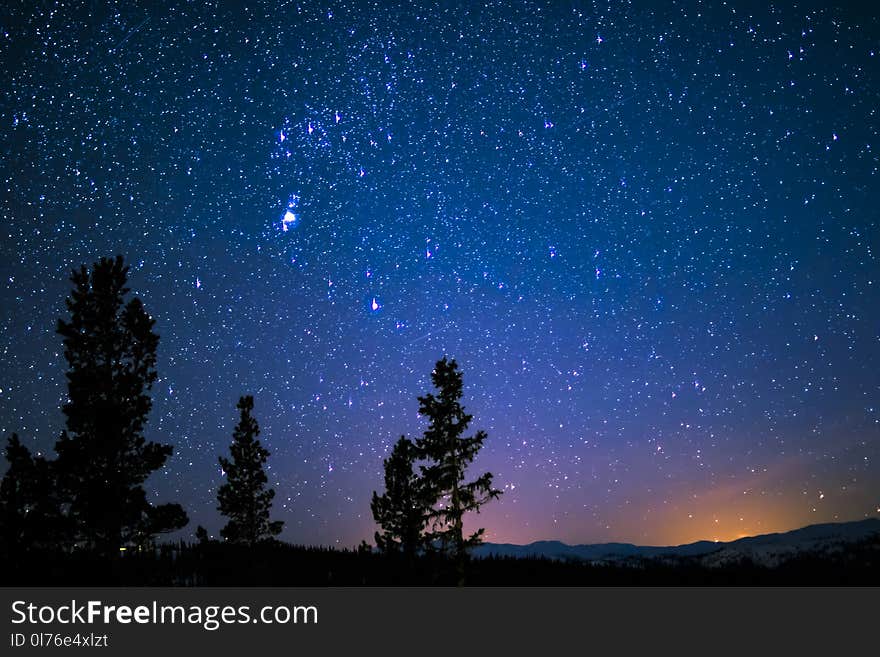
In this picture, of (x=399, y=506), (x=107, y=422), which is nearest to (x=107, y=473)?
(x=107, y=422)

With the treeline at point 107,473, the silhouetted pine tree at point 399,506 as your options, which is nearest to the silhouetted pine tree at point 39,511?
the treeline at point 107,473

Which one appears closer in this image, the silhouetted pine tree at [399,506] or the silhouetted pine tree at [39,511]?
the silhouetted pine tree at [39,511]

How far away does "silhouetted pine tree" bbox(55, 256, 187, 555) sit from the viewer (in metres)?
19.4

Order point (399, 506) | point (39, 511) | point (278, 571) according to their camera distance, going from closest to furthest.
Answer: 1. point (39, 511)
2. point (278, 571)
3. point (399, 506)

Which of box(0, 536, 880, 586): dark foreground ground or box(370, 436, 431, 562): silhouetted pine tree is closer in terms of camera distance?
box(0, 536, 880, 586): dark foreground ground

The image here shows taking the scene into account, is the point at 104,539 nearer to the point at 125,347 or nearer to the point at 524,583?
the point at 125,347

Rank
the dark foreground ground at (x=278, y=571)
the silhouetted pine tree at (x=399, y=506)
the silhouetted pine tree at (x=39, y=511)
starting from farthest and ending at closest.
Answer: the silhouetted pine tree at (x=399, y=506)
the silhouetted pine tree at (x=39, y=511)
the dark foreground ground at (x=278, y=571)

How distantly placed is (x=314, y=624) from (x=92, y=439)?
587 inches

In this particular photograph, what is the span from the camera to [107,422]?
20047mm

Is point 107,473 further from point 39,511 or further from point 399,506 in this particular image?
point 399,506

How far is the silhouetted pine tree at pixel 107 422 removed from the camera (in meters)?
19.4

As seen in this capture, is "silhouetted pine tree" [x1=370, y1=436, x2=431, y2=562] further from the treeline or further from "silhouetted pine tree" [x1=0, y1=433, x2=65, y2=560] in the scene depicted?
"silhouetted pine tree" [x1=0, y1=433, x2=65, y2=560]

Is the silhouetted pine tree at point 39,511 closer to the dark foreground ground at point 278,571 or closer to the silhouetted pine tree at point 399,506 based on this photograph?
the dark foreground ground at point 278,571

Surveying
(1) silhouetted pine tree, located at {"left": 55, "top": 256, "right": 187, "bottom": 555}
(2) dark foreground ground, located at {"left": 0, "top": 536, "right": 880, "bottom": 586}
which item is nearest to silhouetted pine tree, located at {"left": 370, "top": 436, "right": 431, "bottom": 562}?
(2) dark foreground ground, located at {"left": 0, "top": 536, "right": 880, "bottom": 586}
